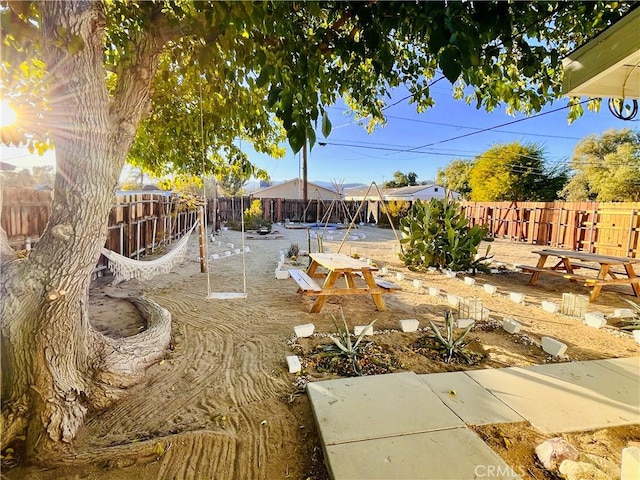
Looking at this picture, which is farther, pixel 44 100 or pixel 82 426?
pixel 44 100

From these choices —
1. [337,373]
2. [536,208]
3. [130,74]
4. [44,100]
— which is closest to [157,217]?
[44,100]

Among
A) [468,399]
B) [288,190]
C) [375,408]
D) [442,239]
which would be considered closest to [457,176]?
[288,190]

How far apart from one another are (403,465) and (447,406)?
591 mm

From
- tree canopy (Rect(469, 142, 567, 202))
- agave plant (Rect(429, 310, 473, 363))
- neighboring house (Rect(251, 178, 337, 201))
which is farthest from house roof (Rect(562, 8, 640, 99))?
neighboring house (Rect(251, 178, 337, 201))

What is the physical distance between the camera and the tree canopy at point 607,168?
680 inches

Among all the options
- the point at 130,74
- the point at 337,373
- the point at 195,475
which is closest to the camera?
the point at 195,475

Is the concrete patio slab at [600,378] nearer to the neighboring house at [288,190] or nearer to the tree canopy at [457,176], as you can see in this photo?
the tree canopy at [457,176]

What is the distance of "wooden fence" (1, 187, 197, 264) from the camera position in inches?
143

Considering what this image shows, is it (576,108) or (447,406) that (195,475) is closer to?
(447,406)

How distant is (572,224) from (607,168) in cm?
1364

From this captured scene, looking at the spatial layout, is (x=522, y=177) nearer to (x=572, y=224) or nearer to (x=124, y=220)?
(x=572, y=224)

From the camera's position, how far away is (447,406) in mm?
1843

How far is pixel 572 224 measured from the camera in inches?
388

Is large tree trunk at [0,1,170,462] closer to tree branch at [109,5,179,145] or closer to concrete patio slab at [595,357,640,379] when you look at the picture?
tree branch at [109,5,179,145]
